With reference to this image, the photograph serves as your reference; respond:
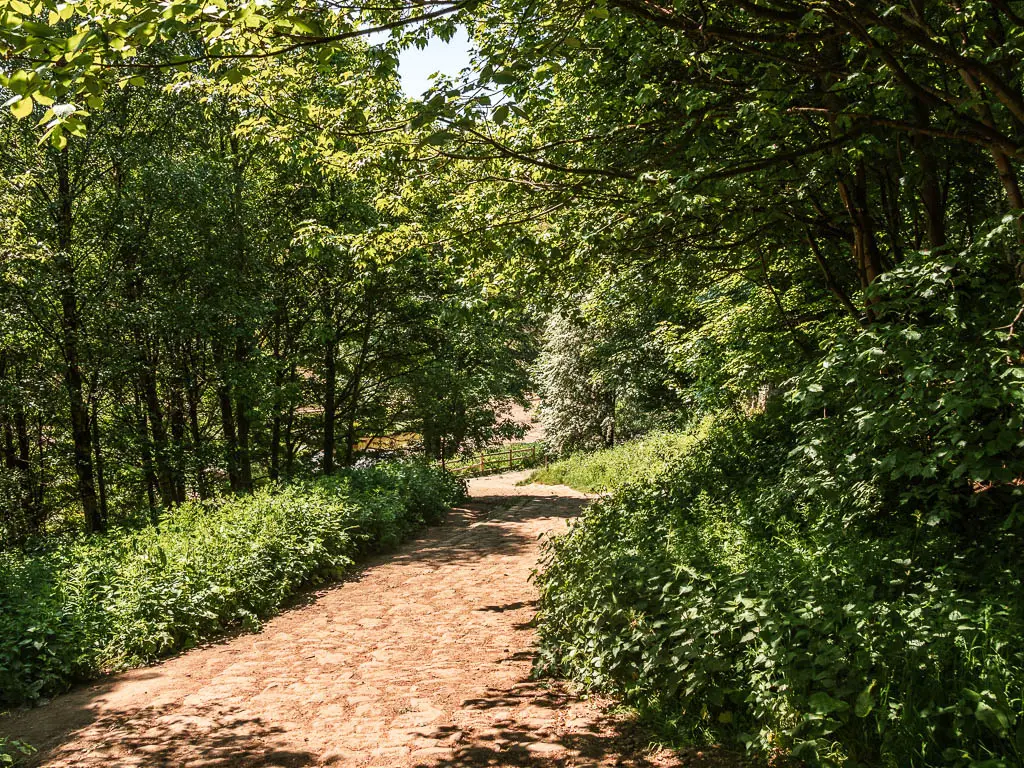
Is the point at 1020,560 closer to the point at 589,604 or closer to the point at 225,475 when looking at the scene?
the point at 589,604

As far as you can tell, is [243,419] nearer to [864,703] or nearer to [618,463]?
[618,463]

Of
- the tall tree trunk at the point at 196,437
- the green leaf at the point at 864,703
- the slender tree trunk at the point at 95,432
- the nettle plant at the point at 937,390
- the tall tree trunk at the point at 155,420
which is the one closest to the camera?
the green leaf at the point at 864,703

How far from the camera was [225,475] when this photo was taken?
18.6m

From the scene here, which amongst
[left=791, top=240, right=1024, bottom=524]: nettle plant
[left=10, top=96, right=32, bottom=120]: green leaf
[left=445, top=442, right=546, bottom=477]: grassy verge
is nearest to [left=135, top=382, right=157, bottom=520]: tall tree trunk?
[left=10, top=96, right=32, bottom=120]: green leaf

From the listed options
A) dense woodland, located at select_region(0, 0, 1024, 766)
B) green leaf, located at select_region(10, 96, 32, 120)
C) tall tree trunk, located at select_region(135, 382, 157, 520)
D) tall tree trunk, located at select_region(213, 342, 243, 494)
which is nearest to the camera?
green leaf, located at select_region(10, 96, 32, 120)

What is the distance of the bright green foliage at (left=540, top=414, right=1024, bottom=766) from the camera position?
314 centimetres

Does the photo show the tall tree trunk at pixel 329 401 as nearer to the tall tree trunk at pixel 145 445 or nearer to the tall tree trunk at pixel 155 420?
the tall tree trunk at pixel 155 420

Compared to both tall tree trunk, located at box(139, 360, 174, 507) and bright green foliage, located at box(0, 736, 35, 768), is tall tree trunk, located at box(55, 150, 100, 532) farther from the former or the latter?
bright green foliage, located at box(0, 736, 35, 768)

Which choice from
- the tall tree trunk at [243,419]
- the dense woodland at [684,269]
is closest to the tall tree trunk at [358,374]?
the tall tree trunk at [243,419]

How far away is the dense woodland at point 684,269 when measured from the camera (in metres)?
3.61

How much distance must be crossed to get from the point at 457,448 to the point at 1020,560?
20.5 m

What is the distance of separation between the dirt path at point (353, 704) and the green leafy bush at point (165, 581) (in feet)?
1.06

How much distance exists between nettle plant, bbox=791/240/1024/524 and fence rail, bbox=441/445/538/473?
33.4 meters

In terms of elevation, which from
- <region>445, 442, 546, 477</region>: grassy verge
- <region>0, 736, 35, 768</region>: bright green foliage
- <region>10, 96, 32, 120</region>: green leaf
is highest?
<region>10, 96, 32, 120</region>: green leaf
